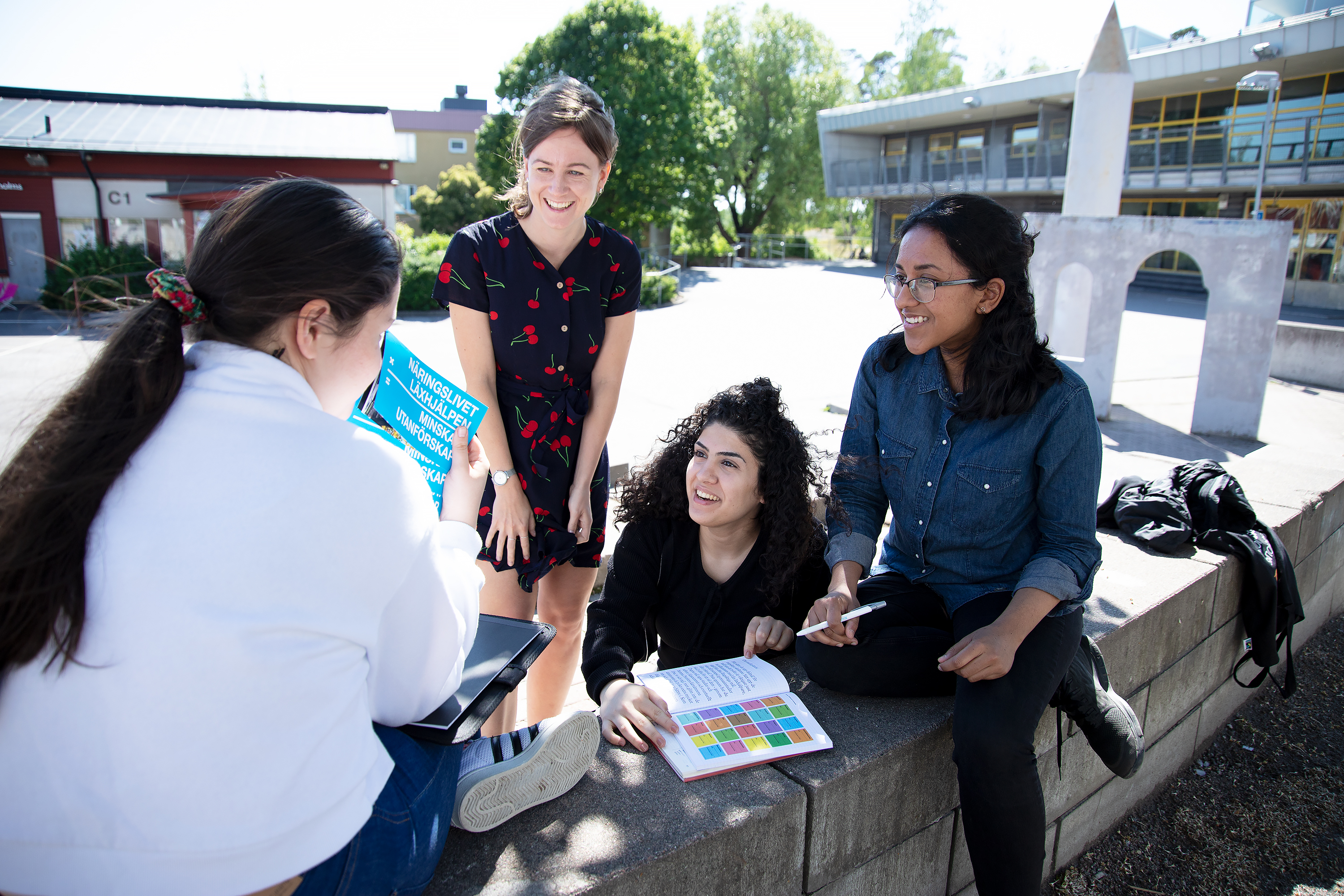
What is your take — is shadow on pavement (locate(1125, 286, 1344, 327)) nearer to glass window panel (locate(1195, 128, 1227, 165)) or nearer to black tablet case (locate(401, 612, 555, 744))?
glass window panel (locate(1195, 128, 1227, 165))

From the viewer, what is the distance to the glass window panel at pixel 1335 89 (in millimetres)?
21969

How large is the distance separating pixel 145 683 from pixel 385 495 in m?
0.37

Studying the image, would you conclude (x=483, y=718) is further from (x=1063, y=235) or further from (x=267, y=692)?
(x=1063, y=235)

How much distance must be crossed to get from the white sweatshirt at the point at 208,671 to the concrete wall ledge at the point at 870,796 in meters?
0.50

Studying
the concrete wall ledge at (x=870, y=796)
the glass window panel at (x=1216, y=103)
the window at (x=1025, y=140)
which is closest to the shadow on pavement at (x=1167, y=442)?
the concrete wall ledge at (x=870, y=796)

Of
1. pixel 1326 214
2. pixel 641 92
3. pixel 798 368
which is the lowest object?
pixel 798 368

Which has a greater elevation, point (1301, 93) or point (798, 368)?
point (1301, 93)

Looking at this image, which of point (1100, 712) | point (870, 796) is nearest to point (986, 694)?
point (870, 796)

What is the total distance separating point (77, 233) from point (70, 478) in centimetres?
2804

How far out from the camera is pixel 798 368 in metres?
12.5

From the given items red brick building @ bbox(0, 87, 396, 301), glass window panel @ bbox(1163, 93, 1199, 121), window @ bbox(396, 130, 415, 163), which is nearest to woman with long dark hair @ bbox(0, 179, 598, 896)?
red brick building @ bbox(0, 87, 396, 301)

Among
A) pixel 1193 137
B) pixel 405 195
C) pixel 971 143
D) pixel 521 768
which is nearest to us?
pixel 521 768

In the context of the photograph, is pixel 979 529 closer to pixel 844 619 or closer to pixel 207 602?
pixel 844 619

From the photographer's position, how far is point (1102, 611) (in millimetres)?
2777
